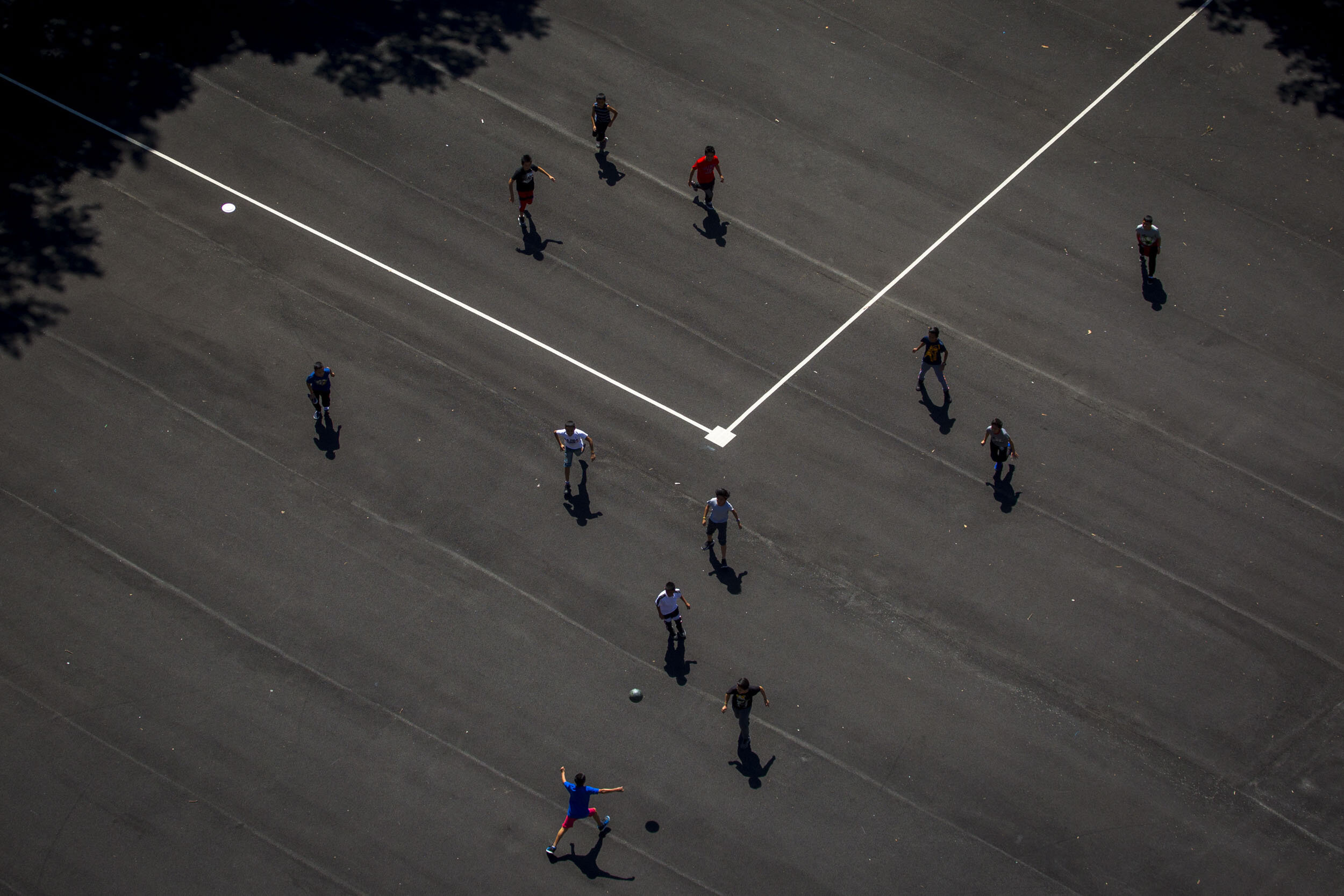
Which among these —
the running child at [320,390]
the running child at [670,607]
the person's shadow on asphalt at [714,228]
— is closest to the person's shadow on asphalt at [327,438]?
the running child at [320,390]

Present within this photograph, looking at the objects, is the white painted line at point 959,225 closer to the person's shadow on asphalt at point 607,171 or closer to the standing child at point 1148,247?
the standing child at point 1148,247

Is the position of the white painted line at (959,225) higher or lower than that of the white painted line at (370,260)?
higher

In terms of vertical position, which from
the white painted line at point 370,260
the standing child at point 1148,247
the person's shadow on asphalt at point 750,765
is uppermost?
the standing child at point 1148,247

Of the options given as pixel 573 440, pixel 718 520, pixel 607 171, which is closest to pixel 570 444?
pixel 573 440

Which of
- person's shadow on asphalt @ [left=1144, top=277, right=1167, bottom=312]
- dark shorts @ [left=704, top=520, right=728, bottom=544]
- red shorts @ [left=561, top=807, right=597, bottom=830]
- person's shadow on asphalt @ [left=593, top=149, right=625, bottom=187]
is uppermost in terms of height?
person's shadow on asphalt @ [left=1144, top=277, right=1167, bottom=312]

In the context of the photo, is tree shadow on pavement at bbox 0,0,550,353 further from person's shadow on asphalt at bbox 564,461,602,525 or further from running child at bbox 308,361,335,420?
person's shadow on asphalt at bbox 564,461,602,525

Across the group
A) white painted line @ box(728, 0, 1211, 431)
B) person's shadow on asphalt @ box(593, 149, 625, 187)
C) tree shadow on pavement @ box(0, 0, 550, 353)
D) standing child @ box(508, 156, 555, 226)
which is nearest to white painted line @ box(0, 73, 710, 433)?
tree shadow on pavement @ box(0, 0, 550, 353)
